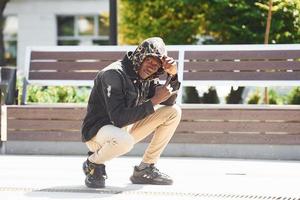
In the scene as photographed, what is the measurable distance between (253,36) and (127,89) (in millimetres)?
7480

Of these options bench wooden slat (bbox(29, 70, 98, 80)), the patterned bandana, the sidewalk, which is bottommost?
the sidewalk

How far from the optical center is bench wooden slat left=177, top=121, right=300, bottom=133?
28.4 ft

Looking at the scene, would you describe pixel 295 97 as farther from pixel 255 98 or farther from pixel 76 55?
pixel 76 55

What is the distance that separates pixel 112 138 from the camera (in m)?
6.52

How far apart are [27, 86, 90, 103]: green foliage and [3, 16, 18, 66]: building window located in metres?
19.2

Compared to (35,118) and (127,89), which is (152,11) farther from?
(127,89)

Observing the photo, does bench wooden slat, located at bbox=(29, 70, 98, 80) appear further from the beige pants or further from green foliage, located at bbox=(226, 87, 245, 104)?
green foliage, located at bbox=(226, 87, 245, 104)

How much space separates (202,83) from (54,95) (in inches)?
131

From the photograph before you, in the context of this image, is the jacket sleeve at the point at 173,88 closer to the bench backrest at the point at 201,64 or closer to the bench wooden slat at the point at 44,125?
the bench backrest at the point at 201,64

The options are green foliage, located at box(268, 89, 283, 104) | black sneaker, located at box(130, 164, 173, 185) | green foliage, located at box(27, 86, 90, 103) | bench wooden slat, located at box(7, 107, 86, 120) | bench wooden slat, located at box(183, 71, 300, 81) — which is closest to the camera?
black sneaker, located at box(130, 164, 173, 185)

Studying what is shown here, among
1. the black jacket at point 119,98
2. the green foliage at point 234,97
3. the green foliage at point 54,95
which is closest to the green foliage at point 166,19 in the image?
the green foliage at point 234,97

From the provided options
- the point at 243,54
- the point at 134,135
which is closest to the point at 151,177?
the point at 134,135

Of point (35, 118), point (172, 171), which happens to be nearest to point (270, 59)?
point (172, 171)

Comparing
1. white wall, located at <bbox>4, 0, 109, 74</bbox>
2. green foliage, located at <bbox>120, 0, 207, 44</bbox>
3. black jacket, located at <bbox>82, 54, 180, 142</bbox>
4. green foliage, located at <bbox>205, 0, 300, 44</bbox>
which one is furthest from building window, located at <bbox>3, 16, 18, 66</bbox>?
black jacket, located at <bbox>82, 54, 180, 142</bbox>
